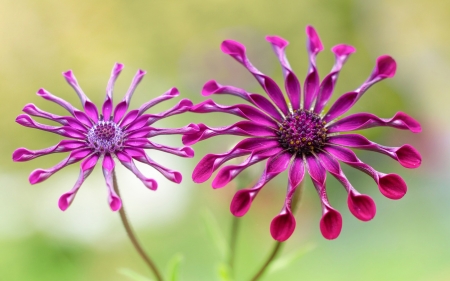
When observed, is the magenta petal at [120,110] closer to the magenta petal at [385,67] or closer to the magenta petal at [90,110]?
the magenta petal at [90,110]

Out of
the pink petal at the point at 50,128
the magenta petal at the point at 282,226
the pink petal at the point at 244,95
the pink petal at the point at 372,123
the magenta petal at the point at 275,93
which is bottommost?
the magenta petal at the point at 282,226

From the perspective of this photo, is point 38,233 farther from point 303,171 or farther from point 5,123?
point 303,171

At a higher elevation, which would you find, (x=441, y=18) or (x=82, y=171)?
(x=441, y=18)

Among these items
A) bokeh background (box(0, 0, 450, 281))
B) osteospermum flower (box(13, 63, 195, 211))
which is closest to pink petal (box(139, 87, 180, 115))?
osteospermum flower (box(13, 63, 195, 211))

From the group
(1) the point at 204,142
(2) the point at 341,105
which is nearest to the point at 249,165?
(2) the point at 341,105

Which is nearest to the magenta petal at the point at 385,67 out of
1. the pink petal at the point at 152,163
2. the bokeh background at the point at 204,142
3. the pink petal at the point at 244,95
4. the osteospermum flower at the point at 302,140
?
the osteospermum flower at the point at 302,140

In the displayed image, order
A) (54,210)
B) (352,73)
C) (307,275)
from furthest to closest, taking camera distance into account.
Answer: (352,73), (54,210), (307,275)

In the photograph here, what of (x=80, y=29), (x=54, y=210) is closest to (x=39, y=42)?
(x=80, y=29)

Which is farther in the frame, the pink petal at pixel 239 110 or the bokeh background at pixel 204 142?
the bokeh background at pixel 204 142
